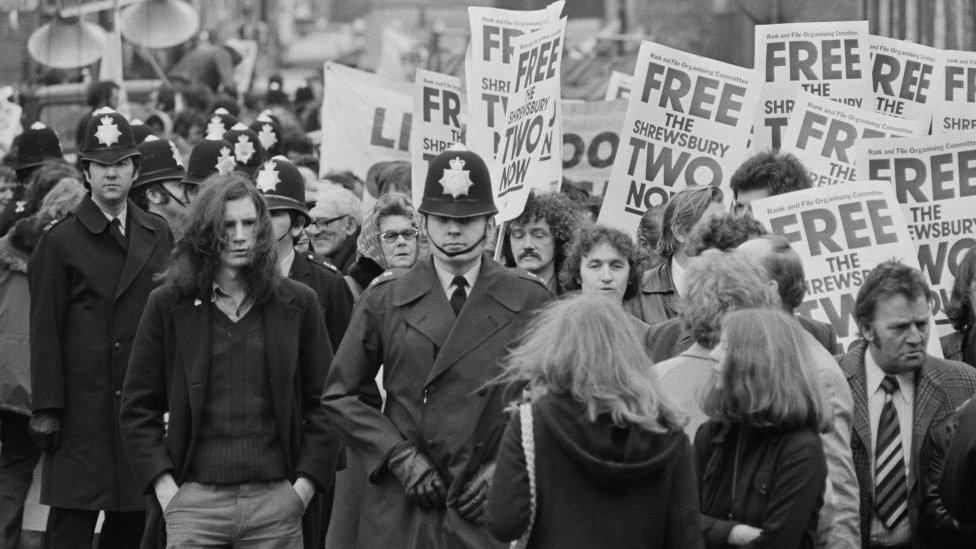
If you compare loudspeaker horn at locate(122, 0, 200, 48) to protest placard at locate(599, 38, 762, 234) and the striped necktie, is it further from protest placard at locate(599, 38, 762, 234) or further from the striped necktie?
the striped necktie

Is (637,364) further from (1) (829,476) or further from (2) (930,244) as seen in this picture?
(2) (930,244)

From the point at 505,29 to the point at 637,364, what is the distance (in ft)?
19.1

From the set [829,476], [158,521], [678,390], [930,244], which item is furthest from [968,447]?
[930,244]

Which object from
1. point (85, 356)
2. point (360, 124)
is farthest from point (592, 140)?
point (85, 356)

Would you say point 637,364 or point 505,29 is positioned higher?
point 505,29

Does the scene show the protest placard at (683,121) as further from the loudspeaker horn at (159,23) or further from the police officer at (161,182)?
the loudspeaker horn at (159,23)

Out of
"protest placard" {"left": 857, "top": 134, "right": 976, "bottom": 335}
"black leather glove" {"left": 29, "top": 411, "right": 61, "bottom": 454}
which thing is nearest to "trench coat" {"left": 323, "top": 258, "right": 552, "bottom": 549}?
"black leather glove" {"left": 29, "top": 411, "right": 61, "bottom": 454}

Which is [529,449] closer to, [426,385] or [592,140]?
[426,385]

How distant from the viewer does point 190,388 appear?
806cm

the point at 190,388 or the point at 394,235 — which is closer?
the point at 190,388

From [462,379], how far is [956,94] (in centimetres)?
658

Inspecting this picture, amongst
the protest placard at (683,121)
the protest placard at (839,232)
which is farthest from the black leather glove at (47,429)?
the protest placard at (683,121)

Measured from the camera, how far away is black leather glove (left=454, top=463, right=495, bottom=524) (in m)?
7.55

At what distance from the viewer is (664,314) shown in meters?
9.69
